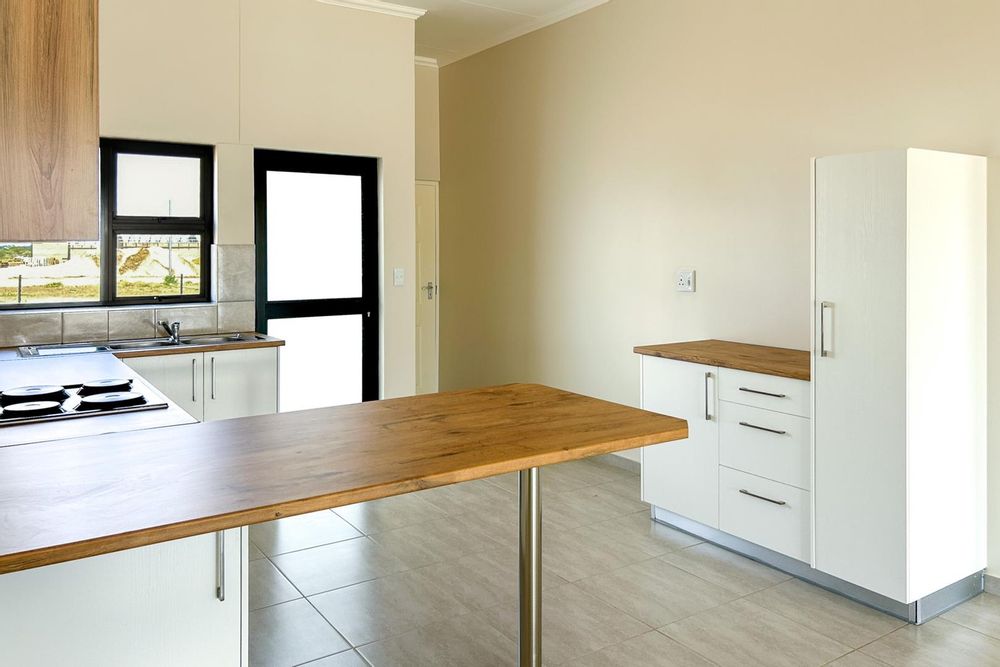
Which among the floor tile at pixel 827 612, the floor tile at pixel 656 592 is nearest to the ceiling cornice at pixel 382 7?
the floor tile at pixel 656 592

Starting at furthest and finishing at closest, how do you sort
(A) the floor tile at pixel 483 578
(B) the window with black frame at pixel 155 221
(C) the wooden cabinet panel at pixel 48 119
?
(B) the window with black frame at pixel 155 221 → (A) the floor tile at pixel 483 578 → (C) the wooden cabinet panel at pixel 48 119

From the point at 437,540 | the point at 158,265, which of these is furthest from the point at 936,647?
→ the point at 158,265

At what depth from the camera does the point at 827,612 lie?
9.55ft

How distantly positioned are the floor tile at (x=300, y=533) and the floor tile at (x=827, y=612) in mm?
1919

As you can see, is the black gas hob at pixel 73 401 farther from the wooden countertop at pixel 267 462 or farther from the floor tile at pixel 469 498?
the floor tile at pixel 469 498

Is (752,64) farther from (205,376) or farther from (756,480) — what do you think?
(205,376)

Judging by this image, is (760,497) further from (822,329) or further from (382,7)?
(382,7)

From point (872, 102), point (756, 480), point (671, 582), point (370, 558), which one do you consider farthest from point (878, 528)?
point (370, 558)

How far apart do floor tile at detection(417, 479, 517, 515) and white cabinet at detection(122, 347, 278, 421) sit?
Answer: 1059mm

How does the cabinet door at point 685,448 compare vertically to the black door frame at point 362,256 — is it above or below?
below

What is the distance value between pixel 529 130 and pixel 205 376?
285 centimetres

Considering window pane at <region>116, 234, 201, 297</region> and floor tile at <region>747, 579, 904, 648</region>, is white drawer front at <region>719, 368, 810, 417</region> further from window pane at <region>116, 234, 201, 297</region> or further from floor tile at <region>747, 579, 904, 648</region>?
window pane at <region>116, 234, 201, 297</region>

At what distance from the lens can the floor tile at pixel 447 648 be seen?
2.57 meters

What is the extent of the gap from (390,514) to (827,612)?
7.05 ft
